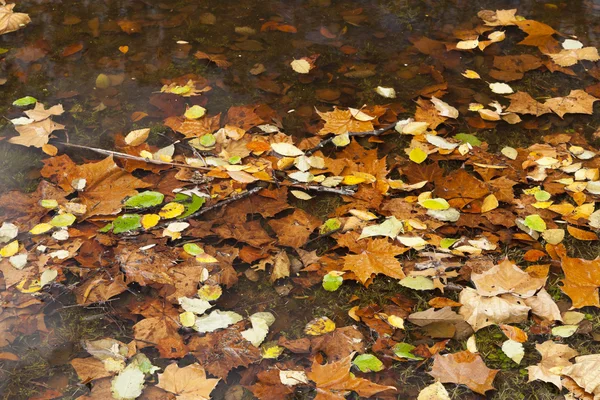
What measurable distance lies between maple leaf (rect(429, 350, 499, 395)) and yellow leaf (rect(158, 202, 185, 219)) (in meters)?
1.40

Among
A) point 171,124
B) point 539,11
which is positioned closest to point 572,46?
point 539,11

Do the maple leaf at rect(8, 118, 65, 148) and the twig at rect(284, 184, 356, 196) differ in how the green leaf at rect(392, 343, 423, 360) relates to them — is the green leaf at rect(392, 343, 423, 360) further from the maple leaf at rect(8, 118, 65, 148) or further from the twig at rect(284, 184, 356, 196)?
the maple leaf at rect(8, 118, 65, 148)

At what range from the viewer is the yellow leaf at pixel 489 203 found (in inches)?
119

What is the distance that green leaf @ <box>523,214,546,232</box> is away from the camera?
2.92 m

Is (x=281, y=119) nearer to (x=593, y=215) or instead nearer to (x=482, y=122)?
(x=482, y=122)

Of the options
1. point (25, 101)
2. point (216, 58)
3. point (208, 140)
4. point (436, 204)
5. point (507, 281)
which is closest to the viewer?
point (507, 281)

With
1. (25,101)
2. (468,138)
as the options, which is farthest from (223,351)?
(25,101)

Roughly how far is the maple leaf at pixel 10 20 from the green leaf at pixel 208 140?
1.94 meters

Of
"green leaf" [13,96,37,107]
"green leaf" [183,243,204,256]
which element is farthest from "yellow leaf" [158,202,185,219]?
"green leaf" [13,96,37,107]

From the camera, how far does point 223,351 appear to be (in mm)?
2439

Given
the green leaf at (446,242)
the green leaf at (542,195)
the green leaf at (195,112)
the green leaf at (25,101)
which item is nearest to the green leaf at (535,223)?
the green leaf at (542,195)

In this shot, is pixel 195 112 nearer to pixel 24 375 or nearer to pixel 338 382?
pixel 24 375

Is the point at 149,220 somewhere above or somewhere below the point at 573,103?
below

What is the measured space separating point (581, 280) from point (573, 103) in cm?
149
